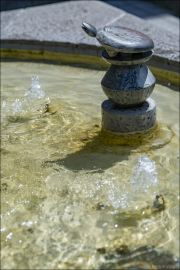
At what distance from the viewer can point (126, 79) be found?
2.09 meters

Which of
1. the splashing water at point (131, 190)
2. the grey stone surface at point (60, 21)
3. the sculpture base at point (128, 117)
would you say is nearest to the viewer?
the splashing water at point (131, 190)

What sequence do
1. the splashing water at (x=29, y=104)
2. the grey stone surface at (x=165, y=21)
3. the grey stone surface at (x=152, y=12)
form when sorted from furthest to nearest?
the grey stone surface at (x=152, y=12) < the grey stone surface at (x=165, y=21) < the splashing water at (x=29, y=104)

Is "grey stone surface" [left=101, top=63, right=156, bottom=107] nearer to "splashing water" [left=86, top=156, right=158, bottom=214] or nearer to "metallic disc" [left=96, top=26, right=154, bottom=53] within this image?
"metallic disc" [left=96, top=26, right=154, bottom=53]

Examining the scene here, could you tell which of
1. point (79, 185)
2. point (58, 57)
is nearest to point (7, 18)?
point (58, 57)

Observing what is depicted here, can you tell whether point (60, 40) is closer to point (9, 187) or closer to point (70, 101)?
point (70, 101)

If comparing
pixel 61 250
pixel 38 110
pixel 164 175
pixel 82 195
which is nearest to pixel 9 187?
pixel 82 195

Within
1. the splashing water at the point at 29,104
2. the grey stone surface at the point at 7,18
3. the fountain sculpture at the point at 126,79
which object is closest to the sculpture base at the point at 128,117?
the fountain sculpture at the point at 126,79

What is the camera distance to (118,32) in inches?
80.7

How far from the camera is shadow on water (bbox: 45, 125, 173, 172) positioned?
79.1 inches

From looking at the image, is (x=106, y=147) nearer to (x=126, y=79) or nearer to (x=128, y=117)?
(x=128, y=117)

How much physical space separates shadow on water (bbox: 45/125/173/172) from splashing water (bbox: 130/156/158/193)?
0.15 meters

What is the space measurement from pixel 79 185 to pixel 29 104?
1.34 meters

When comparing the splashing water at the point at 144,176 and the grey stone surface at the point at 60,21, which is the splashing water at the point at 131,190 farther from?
the grey stone surface at the point at 60,21

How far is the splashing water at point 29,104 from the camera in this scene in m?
2.76
